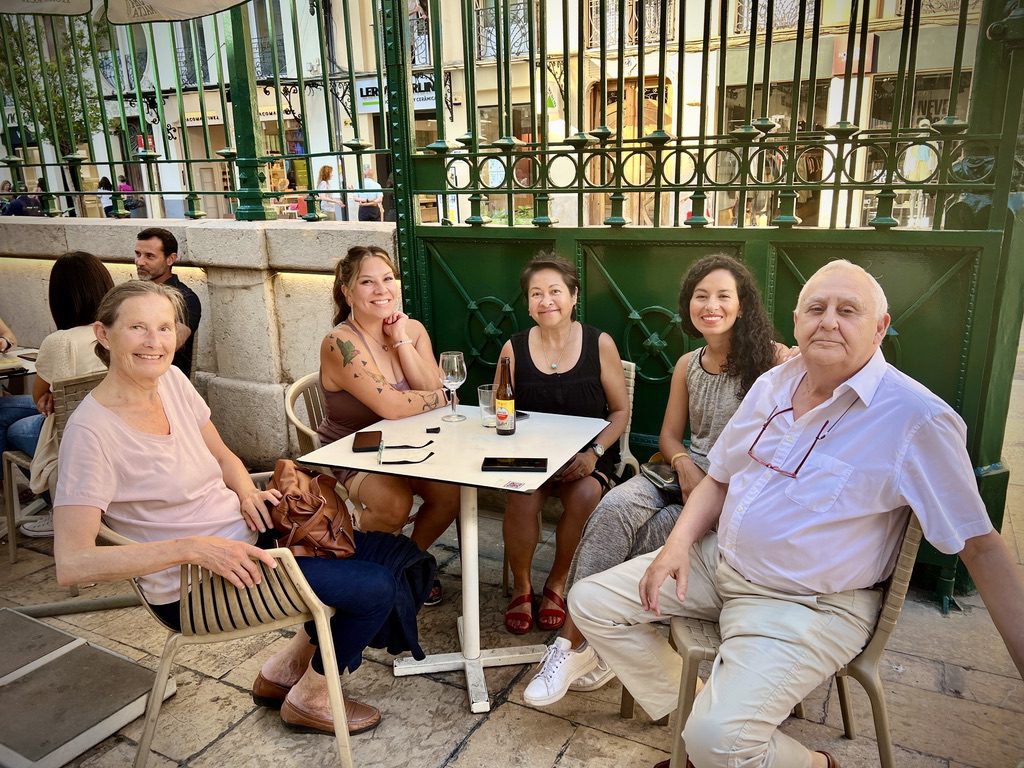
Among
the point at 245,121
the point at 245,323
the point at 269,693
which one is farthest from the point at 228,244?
the point at 269,693

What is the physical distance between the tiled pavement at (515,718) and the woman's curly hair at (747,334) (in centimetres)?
Answer: 117

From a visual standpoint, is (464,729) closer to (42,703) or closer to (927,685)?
(42,703)

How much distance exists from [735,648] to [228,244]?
3929 mm

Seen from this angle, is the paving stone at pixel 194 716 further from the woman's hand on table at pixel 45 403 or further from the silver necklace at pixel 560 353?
the silver necklace at pixel 560 353

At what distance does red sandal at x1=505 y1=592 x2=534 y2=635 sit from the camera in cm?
302

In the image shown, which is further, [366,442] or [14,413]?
[14,413]

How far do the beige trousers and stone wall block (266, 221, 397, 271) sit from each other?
261 centimetres

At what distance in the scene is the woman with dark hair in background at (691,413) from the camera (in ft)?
8.66

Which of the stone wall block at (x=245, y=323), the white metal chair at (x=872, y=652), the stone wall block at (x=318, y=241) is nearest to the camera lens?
the white metal chair at (x=872, y=652)

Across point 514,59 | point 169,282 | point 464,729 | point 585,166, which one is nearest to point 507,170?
point 585,166

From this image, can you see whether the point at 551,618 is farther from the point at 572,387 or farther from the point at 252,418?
the point at 252,418

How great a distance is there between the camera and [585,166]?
359 centimetres

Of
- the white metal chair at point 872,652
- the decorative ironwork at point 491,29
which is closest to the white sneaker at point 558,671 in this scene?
the white metal chair at point 872,652

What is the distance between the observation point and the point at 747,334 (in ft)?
9.16
